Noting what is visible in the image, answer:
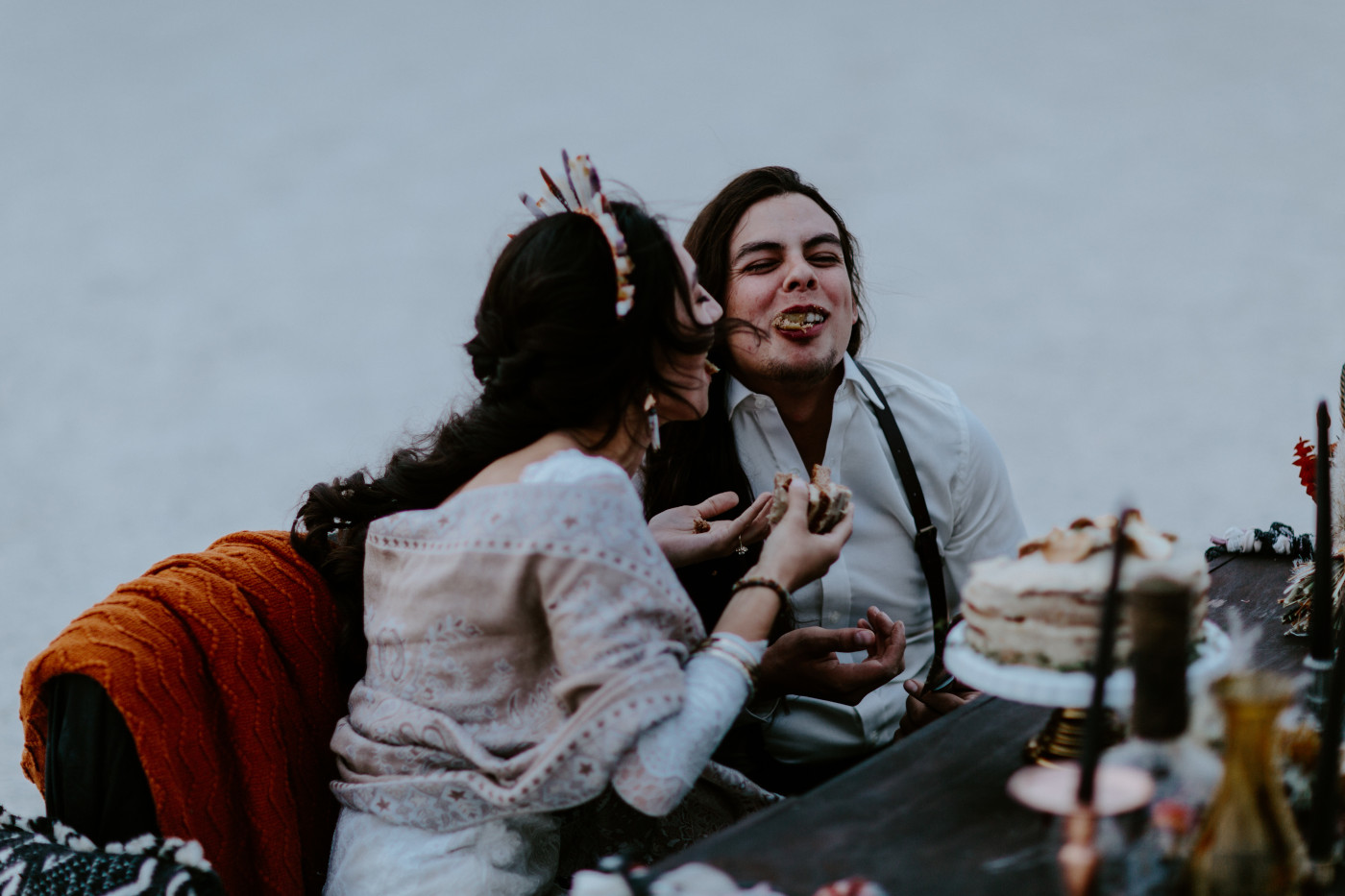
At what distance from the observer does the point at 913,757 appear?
1408 millimetres

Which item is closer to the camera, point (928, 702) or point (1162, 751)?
point (1162, 751)

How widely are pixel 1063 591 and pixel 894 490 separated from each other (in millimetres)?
1209

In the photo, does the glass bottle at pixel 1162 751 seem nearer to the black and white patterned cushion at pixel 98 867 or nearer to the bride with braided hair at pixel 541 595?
the bride with braided hair at pixel 541 595

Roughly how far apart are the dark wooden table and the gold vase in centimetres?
16

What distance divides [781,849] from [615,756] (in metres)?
0.28

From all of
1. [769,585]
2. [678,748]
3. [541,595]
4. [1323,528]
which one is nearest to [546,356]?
[541,595]

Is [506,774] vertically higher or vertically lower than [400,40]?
lower

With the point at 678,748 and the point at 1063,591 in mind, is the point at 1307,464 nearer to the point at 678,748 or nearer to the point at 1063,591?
the point at 1063,591

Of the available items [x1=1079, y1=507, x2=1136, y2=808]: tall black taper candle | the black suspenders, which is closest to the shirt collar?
the black suspenders

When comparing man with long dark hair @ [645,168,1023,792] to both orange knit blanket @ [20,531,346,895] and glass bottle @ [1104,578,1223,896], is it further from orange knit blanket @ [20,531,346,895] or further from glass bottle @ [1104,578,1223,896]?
glass bottle @ [1104,578,1223,896]

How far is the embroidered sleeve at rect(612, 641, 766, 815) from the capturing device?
136 centimetres

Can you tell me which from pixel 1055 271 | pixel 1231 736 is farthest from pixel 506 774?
pixel 1055 271

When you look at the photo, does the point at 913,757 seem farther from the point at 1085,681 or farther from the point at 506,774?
the point at 506,774

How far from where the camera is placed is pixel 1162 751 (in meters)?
1.01
